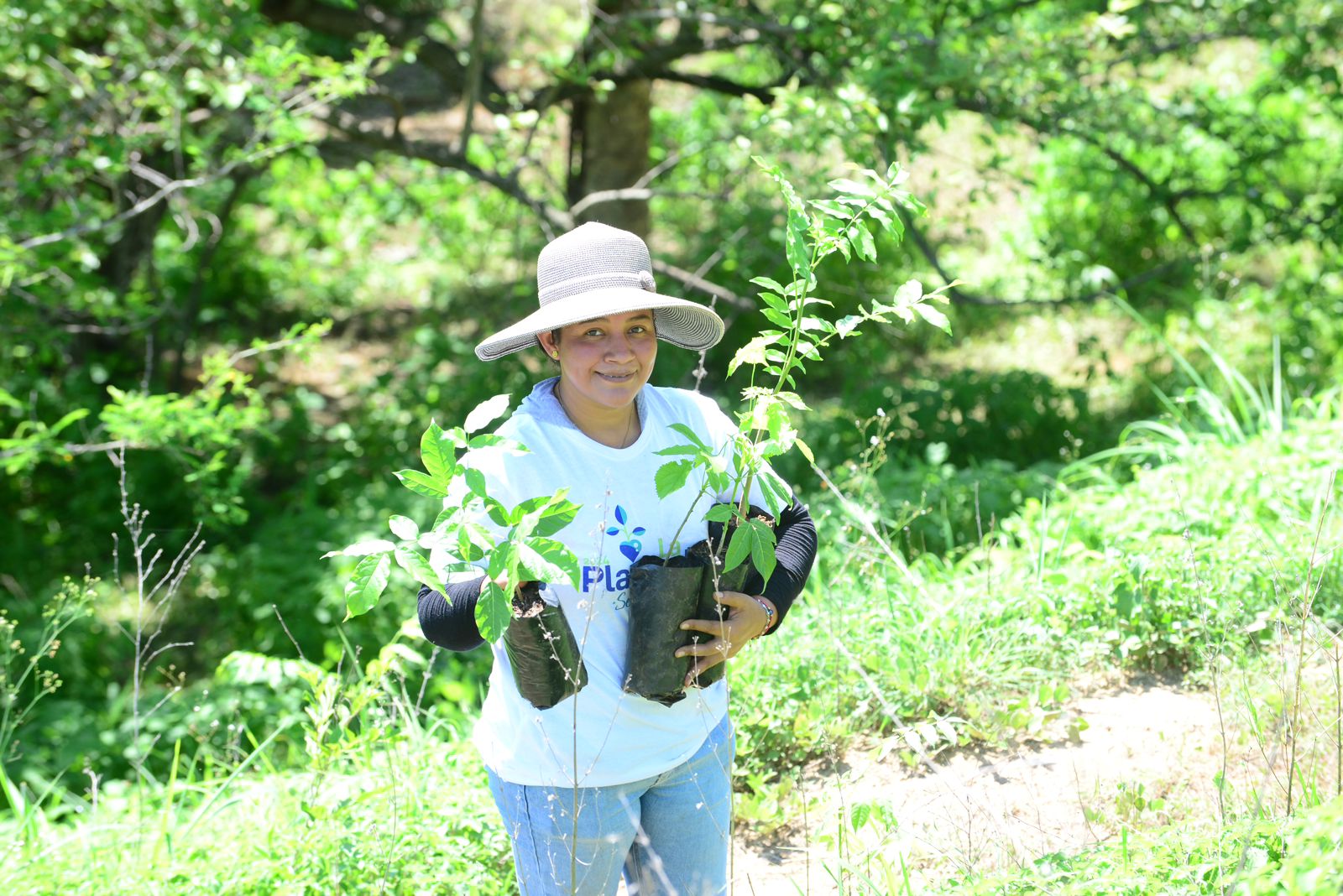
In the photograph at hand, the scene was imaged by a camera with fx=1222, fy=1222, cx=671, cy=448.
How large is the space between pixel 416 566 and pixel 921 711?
2.10 meters

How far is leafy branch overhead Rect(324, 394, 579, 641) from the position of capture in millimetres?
1789

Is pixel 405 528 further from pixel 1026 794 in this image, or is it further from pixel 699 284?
pixel 699 284

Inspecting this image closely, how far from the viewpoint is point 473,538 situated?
182 centimetres

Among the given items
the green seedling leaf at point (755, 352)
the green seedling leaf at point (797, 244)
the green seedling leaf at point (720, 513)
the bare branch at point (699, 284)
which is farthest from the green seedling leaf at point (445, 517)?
the bare branch at point (699, 284)

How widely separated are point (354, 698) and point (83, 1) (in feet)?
12.8

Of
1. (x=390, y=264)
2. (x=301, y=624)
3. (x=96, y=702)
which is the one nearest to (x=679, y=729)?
(x=301, y=624)

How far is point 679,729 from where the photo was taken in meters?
2.26

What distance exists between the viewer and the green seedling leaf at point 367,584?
1.77 m

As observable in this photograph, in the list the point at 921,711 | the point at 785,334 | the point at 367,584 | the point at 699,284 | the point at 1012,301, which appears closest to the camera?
the point at 367,584

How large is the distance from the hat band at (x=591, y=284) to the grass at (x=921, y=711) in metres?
1.08

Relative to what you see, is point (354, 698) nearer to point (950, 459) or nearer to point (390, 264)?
point (950, 459)

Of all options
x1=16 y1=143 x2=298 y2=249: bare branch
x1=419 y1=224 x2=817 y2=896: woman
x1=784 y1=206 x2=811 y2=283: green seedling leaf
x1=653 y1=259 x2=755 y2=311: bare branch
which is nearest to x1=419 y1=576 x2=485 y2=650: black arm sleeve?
x1=419 y1=224 x2=817 y2=896: woman

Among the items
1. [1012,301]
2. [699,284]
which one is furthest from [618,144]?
[1012,301]

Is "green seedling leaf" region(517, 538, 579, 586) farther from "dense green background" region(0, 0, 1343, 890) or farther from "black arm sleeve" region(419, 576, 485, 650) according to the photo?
"dense green background" region(0, 0, 1343, 890)
